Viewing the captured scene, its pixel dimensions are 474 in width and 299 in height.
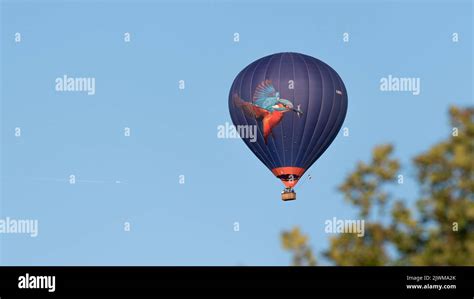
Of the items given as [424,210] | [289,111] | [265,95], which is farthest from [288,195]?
[424,210]

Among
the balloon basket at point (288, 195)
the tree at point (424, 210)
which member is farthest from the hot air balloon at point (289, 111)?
the tree at point (424, 210)

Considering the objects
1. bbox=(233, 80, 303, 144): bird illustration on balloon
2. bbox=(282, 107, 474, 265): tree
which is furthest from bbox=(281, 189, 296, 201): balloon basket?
bbox=(282, 107, 474, 265): tree

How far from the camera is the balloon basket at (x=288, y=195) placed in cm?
4788

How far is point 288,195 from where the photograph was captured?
48000mm

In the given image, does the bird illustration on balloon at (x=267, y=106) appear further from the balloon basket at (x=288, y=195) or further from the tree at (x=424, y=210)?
the tree at (x=424, y=210)

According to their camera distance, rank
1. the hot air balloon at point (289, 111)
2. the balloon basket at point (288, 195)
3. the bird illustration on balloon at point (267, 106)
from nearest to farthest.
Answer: the balloon basket at point (288, 195)
the hot air balloon at point (289, 111)
the bird illustration on balloon at point (267, 106)

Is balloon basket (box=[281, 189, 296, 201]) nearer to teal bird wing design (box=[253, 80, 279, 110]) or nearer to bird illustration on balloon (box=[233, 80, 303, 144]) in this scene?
bird illustration on balloon (box=[233, 80, 303, 144])

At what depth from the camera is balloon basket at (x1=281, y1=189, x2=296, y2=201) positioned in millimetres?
47875

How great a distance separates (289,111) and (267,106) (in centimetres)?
170

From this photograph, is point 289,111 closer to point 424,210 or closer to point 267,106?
point 267,106

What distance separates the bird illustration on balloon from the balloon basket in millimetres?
4096

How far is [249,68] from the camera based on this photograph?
4991 centimetres
